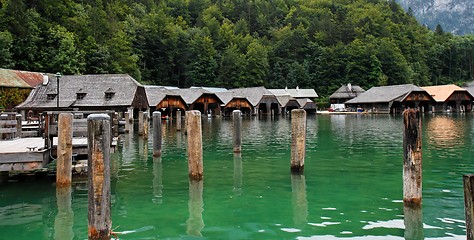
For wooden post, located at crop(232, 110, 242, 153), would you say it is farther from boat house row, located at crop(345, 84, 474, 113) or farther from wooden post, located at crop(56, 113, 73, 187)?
boat house row, located at crop(345, 84, 474, 113)

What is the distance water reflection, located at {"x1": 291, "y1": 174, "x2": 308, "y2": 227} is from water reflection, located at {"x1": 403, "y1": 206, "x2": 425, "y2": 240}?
208 cm

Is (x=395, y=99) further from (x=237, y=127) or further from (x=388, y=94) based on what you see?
(x=237, y=127)

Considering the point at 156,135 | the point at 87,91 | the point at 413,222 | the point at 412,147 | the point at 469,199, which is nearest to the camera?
the point at 469,199

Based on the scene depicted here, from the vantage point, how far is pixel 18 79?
167 feet

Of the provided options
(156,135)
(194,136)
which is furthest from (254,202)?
(156,135)

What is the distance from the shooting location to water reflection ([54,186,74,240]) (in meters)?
8.29

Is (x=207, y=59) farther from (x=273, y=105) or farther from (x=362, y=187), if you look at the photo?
(x=362, y=187)

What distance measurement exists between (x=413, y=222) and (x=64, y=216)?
25.6 ft

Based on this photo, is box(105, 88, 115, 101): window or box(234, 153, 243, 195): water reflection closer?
box(234, 153, 243, 195): water reflection

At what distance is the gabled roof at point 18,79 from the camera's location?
4844cm

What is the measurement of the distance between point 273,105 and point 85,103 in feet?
147

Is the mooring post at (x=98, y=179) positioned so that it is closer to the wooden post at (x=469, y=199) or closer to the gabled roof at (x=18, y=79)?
the wooden post at (x=469, y=199)

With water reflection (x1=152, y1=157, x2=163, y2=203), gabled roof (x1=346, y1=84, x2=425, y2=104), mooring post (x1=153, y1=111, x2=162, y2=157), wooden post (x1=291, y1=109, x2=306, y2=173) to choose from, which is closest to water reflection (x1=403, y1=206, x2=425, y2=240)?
wooden post (x1=291, y1=109, x2=306, y2=173)

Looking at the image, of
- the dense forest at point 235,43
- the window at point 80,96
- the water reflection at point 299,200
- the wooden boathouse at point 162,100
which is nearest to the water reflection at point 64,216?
the water reflection at point 299,200
